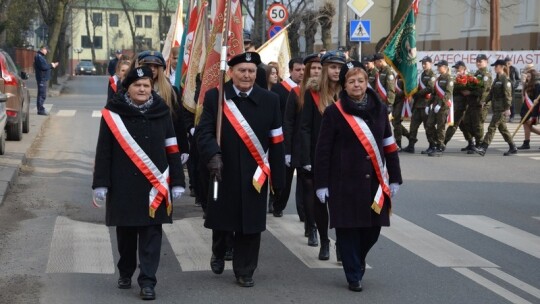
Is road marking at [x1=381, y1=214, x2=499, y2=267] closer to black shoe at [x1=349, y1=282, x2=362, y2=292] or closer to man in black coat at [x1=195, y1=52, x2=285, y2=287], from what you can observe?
black shoe at [x1=349, y1=282, x2=362, y2=292]

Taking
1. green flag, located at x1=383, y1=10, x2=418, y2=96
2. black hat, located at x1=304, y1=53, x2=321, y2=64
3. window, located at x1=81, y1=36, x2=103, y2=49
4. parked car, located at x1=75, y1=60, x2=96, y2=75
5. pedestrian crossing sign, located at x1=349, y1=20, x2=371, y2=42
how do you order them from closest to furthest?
black hat, located at x1=304, y1=53, x2=321, y2=64, green flag, located at x1=383, y1=10, x2=418, y2=96, pedestrian crossing sign, located at x1=349, y1=20, x2=371, y2=42, parked car, located at x1=75, y1=60, x2=96, y2=75, window, located at x1=81, y1=36, x2=103, y2=49

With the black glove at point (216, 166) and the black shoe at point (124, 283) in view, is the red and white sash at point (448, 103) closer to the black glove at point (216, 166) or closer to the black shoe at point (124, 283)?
the black glove at point (216, 166)

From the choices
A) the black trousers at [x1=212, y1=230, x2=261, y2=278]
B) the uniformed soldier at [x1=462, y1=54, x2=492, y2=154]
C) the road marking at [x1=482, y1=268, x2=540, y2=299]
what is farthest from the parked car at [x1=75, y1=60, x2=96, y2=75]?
the black trousers at [x1=212, y1=230, x2=261, y2=278]

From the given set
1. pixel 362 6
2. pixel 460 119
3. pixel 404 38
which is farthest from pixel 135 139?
pixel 362 6

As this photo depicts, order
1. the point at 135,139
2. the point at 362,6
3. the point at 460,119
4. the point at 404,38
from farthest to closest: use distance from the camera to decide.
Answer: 1. the point at 362,6
2. the point at 460,119
3. the point at 404,38
4. the point at 135,139

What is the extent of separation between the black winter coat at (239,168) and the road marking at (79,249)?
1.11 m

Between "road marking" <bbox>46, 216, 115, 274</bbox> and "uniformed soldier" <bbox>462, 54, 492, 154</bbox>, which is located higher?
"uniformed soldier" <bbox>462, 54, 492, 154</bbox>

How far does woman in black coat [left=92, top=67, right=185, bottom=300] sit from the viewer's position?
6.57m

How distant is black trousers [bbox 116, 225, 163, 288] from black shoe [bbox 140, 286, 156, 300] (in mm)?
29

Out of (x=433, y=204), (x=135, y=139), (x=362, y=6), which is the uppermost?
(x=362, y=6)

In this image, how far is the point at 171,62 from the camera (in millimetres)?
13219

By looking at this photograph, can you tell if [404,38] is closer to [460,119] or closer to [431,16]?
[460,119]

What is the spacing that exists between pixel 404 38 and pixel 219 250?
10155 millimetres

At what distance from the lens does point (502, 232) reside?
9.65m
